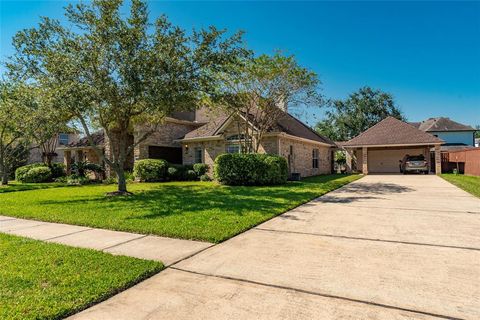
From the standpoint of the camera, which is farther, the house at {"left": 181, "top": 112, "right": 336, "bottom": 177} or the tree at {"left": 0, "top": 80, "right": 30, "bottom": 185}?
the house at {"left": 181, "top": 112, "right": 336, "bottom": 177}

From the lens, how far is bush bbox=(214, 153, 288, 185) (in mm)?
15227

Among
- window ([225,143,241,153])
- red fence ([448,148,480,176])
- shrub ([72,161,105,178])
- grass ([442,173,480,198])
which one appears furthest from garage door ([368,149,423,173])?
shrub ([72,161,105,178])

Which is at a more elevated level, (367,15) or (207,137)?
(367,15)

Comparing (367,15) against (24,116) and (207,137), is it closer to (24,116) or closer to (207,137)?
(207,137)

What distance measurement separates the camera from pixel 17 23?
11.5m

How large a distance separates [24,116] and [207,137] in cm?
989

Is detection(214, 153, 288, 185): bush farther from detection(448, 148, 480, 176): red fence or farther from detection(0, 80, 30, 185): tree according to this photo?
detection(448, 148, 480, 176): red fence

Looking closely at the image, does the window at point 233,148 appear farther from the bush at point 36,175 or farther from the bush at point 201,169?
the bush at point 36,175

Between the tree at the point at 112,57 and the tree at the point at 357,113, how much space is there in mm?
37991

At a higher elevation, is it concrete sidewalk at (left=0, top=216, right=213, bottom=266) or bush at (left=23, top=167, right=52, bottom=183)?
bush at (left=23, top=167, right=52, bottom=183)

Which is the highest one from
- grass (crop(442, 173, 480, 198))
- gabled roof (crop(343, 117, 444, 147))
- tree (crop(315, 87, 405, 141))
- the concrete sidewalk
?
tree (crop(315, 87, 405, 141))

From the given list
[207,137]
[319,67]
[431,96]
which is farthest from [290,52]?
[431,96]

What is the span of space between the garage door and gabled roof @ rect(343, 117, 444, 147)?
324cm

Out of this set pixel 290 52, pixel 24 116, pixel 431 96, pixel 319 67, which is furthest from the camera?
pixel 431 96
